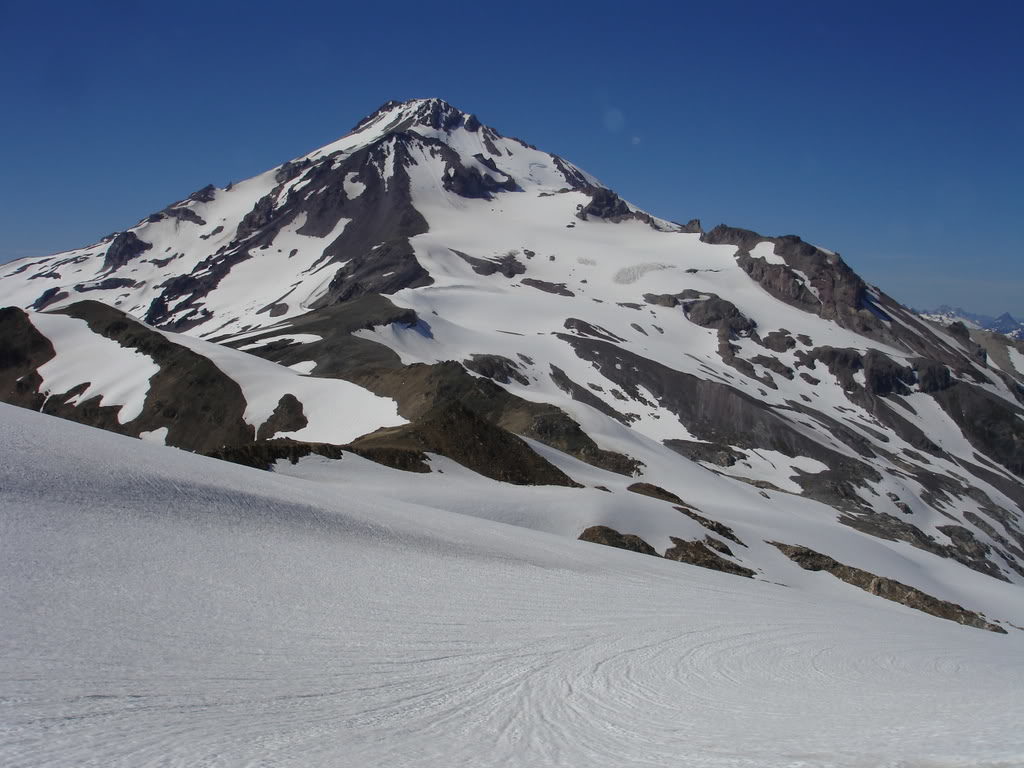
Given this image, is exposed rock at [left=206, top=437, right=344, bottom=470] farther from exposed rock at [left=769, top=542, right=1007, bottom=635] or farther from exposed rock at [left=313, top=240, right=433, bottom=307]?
exposed rock at [left=313, top=240, right=433, bottom=307]

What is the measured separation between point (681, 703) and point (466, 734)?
3887 mm

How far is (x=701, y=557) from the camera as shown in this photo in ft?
129

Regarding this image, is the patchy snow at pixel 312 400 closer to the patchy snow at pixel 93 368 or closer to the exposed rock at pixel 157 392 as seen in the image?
the exposed rock at pixel 157 392

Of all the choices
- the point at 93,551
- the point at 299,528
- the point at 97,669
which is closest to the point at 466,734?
the point at 97,669

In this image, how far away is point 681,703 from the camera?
11.1m

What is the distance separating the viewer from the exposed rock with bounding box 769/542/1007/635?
42.4 m

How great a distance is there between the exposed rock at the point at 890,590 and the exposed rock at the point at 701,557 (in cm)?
760

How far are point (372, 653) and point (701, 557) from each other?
30910 millimetres

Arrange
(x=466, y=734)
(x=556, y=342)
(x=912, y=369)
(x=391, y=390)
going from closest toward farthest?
(x=466, y=734) → (x=391, y=390) → (x=556, y=342) → (x=912, y=369)

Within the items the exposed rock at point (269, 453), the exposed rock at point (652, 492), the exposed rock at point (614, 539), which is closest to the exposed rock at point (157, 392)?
the exposed rock at point (269, 453)

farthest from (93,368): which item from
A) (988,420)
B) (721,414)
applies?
(988,420)

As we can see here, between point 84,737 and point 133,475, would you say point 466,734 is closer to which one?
point 84,737

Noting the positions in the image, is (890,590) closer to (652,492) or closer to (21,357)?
(652,492)

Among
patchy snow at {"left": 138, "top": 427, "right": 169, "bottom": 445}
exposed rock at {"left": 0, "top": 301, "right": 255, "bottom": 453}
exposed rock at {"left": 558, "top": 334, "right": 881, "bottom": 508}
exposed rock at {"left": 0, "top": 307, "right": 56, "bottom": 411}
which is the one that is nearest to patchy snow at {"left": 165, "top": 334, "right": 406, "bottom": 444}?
exposed rock at {"left": 0, "top": 301, "right": 255, "bottom": 453}
